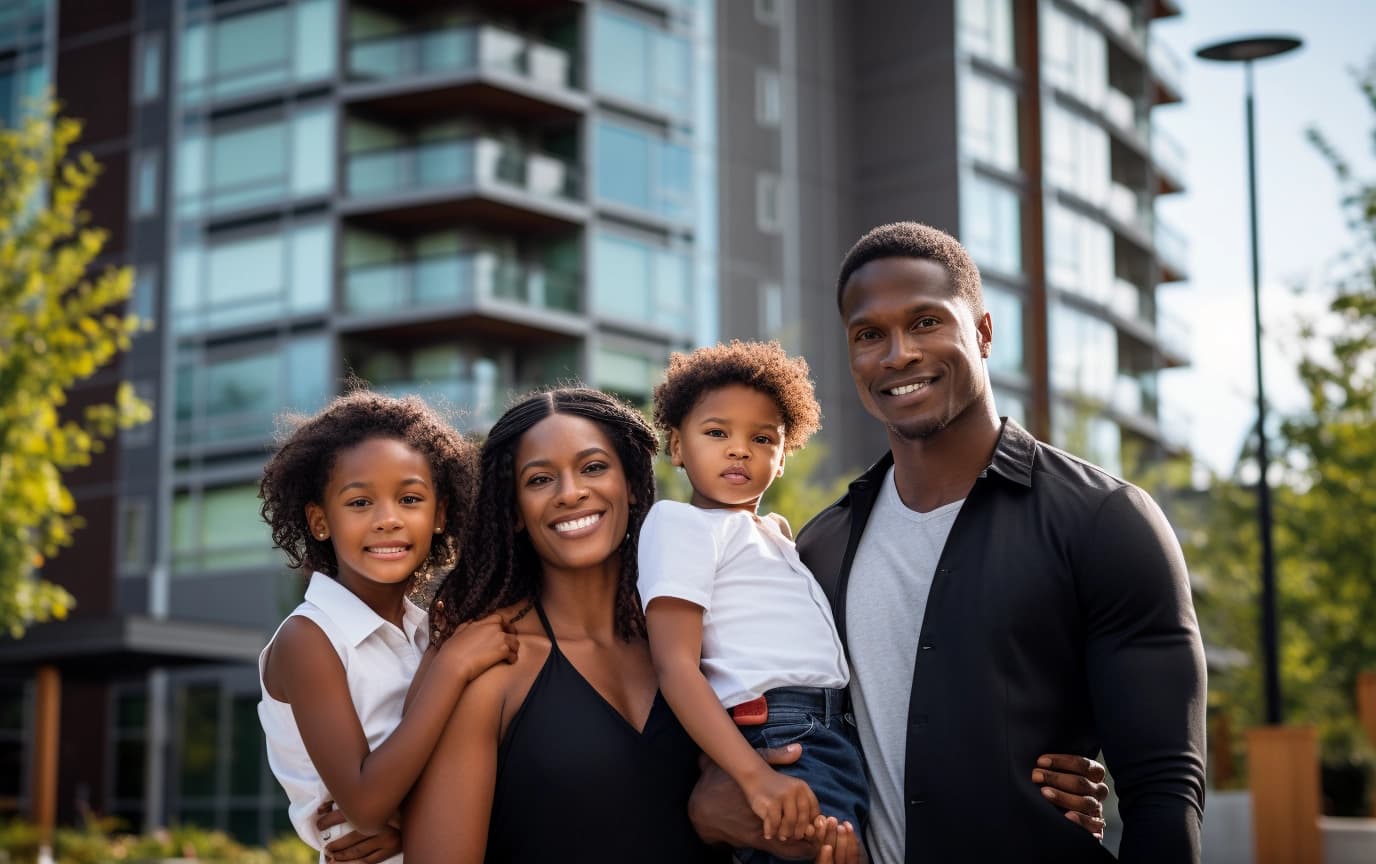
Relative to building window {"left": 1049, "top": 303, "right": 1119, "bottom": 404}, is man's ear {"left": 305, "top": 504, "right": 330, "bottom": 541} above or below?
below

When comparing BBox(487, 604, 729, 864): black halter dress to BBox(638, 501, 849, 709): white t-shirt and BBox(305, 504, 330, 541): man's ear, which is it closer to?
BBox(638, 501, 849, 709): white t-shirt


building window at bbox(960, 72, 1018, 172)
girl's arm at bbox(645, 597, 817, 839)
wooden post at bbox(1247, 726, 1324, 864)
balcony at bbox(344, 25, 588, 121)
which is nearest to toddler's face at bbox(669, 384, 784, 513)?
girl's arm at bbox(645, 597, 817, 839)

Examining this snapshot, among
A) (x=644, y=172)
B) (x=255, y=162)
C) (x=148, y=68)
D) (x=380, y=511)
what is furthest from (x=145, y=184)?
(x=380, y=511)

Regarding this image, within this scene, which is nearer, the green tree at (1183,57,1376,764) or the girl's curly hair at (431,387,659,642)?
the girl's curly hair at (431,387,659,642)

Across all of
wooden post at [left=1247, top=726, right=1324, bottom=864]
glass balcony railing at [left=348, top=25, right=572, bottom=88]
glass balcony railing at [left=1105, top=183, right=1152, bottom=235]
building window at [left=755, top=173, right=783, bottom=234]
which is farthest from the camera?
glass balcony railing at [left=1105, top=183, right=1152, bottom=235]

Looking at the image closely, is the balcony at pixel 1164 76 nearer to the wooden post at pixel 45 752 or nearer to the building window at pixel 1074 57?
the building window at pixel 1074 57

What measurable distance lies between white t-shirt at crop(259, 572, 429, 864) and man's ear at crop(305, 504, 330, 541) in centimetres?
22

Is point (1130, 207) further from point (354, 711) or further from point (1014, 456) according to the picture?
point (354, 711)

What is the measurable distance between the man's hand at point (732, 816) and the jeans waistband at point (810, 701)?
0.42 feet

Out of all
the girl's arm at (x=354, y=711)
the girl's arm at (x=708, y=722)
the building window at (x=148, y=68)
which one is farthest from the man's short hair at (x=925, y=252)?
the building window at (x=148, y=68)

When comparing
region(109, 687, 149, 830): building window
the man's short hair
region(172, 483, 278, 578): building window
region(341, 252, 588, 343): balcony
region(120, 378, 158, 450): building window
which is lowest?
region(109, 687, 149, 830): building window

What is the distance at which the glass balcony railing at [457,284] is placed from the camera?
110 ft

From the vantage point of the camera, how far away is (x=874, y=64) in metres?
40.8

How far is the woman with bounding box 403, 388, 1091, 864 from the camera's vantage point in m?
4.32
